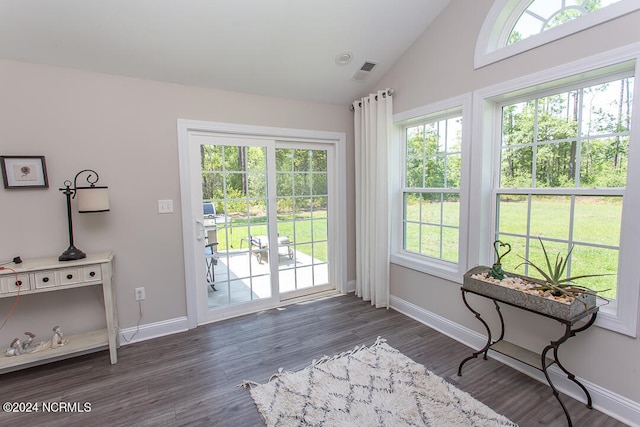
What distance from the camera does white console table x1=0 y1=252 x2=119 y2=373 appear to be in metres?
2.09

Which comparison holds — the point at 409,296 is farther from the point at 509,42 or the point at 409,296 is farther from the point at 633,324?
the point at 509,42

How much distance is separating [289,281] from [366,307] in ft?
3.18

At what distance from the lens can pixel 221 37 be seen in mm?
2475

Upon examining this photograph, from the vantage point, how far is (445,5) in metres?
2.61

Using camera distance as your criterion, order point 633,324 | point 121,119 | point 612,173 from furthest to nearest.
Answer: point 121,119 < point 612,173 < point 633,324

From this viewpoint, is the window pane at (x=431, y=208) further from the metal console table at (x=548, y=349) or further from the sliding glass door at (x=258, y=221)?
the sliding glass door at (x=258, y=221)

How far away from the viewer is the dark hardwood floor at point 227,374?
1.84 m

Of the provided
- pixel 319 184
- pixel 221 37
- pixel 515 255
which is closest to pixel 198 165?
pixel 221 37

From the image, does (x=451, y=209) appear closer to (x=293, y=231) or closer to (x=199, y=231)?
(x=293, y=231)

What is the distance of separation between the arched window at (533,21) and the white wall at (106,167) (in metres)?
2.19

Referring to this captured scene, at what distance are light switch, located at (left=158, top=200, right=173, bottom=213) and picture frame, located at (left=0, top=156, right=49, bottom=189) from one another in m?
0.81

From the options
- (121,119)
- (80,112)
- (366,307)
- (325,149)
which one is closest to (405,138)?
(325,149)

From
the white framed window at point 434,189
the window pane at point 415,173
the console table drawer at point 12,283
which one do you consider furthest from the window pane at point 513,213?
the console table drawer at point 12,283

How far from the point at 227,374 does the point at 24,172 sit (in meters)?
2.20
